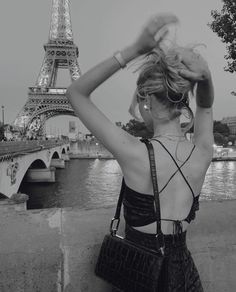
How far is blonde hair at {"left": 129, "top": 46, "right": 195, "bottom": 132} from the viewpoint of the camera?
4.73ft

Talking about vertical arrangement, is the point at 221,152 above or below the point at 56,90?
below

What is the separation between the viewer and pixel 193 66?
145 centimetres

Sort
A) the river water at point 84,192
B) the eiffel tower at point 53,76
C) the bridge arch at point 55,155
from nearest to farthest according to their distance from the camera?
the river water at point 84,192 < the bridge arch at point 55,155 < the eiffel tower at point 53,76

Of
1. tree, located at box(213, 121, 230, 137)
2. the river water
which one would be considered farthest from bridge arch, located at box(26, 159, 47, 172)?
tree, located at box(213, 121, 230, 137)

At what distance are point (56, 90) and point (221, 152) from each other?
150 ft

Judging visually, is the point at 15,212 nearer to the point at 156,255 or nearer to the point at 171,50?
the point at 156,255

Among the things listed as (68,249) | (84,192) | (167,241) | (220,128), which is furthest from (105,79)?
(220,128)

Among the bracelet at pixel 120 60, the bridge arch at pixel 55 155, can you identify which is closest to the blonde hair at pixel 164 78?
the bracelet at pixel 120 60

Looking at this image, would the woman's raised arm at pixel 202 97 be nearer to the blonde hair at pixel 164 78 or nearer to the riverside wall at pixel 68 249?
the blonde hair at pixel 164 78

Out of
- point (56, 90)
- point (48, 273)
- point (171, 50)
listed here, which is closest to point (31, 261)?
point (48, 273)

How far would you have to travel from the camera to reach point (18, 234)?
2.11m

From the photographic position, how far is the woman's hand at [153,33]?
4.44 feet

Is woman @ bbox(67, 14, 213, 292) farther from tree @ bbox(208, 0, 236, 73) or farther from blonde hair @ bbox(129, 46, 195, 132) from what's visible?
tree @ bbox(208, 0, 236, 73)

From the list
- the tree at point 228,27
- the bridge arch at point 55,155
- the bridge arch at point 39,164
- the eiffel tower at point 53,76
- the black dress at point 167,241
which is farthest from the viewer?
the eiffel tower at point 53,76
